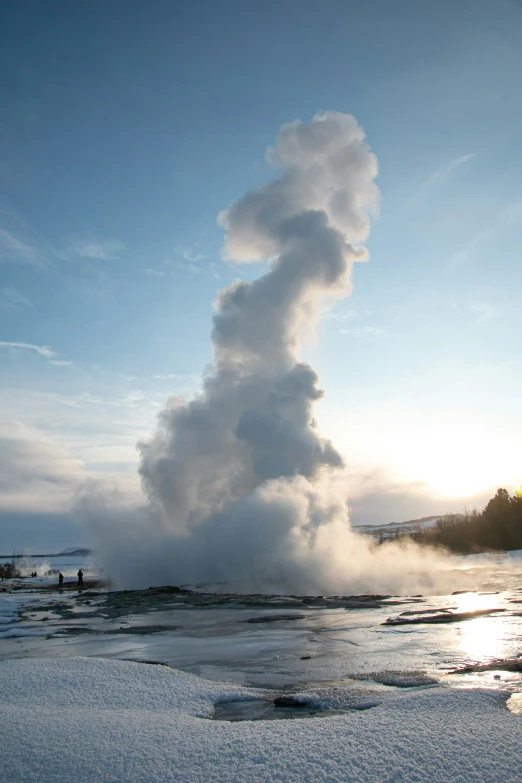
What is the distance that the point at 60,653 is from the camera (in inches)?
457

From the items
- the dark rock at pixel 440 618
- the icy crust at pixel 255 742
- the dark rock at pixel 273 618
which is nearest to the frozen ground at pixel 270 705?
the icy crust at pixel 255 742

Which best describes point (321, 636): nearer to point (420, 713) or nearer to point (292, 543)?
point (420, 713)

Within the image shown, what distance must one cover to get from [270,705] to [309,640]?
6676mm

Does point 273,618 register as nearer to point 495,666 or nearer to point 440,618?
point 440,618

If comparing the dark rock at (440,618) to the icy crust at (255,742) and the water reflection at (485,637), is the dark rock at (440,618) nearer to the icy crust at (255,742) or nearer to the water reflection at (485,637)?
the water reflection at (485,637)

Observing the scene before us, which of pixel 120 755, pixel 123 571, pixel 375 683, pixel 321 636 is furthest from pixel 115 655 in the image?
pixel 123 571

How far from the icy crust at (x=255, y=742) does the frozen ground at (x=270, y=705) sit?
16 mm

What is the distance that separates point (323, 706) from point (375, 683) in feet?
5.39

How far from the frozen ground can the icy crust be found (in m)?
0.02

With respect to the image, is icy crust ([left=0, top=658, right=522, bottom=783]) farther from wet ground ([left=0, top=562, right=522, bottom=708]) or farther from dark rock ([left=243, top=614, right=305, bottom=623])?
dark rock ([left=243, top=614, right=305, bottom=623])

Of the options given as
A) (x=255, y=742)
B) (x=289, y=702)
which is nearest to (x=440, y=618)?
(x=289, y=702)

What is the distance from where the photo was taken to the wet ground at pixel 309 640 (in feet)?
26.3

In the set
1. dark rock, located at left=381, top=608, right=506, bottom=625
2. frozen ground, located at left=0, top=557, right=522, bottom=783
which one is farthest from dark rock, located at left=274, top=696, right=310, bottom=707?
dark rock, located at left=381, top=608, right=506, bottom=625

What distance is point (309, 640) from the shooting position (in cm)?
1268
